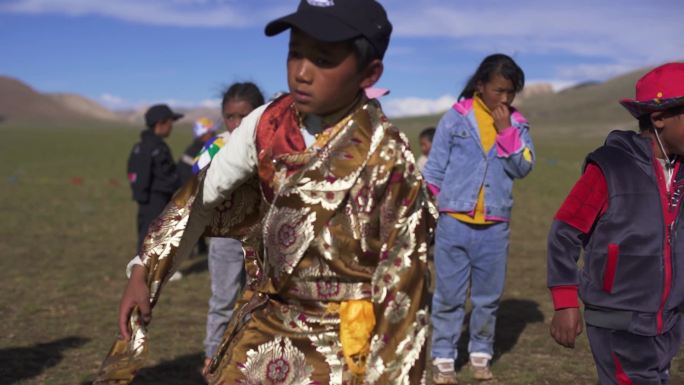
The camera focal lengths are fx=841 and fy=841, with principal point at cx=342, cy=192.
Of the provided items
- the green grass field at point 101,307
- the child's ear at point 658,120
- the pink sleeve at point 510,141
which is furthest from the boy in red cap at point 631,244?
the green grass field at point 101,307

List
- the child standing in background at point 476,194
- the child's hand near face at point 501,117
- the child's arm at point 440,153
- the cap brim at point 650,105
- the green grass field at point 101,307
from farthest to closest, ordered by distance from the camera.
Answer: the green grass field at point 101,307 → the child's arm at point 440,153 → the child standing in background at point 476,194 → the child's hand near face at point 501,117 → the cap brim at point 650,105

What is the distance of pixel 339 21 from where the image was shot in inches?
104

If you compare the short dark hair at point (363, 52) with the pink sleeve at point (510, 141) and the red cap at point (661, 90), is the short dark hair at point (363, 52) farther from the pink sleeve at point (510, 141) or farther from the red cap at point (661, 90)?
the pink sleeve at point (510, 141)

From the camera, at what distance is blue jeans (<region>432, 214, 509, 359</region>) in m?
6.01

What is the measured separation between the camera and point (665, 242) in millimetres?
3695

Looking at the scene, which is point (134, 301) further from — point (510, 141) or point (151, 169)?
point (151, 169)

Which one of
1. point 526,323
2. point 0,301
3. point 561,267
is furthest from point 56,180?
point 561,267

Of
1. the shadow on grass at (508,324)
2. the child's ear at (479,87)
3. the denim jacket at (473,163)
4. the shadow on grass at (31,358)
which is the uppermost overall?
the child's ear at (479,87)

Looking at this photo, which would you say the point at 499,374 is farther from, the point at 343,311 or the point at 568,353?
the point at 343,311

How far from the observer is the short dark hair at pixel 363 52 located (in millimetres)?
2703

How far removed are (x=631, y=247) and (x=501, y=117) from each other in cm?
230

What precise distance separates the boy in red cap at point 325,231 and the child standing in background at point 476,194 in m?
3.21

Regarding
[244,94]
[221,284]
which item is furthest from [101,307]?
[244,94]

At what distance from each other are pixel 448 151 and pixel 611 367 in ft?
8.56
